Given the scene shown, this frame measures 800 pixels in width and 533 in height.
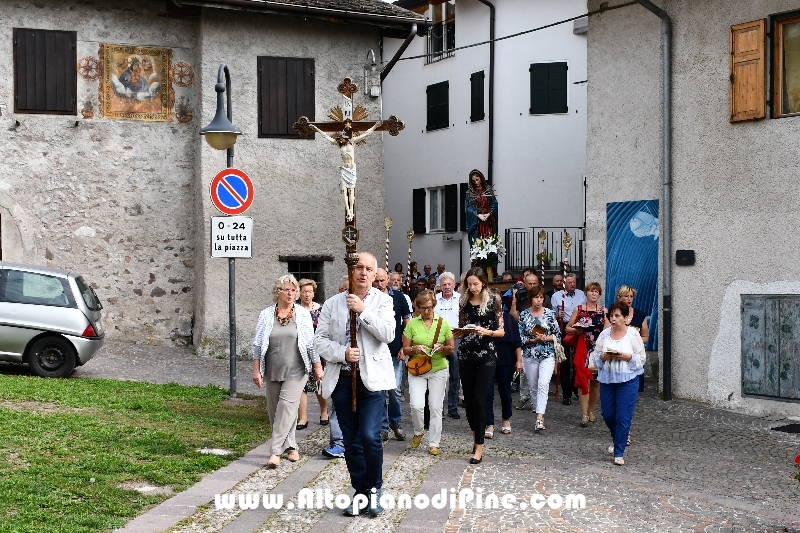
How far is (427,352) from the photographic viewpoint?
11438 millimetres

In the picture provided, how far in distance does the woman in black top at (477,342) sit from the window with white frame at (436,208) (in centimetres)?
1826

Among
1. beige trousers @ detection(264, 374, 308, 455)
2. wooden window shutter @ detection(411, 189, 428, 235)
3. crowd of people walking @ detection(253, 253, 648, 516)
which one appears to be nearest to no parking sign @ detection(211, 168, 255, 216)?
crowd of people walking @ detection(253, 253, 648, 516)

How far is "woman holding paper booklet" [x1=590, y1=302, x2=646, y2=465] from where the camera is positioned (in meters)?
11.0

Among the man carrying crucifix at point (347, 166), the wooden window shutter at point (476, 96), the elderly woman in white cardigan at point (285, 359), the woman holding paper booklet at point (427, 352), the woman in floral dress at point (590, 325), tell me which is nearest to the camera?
the man carrying crucifix at point (347, 166)

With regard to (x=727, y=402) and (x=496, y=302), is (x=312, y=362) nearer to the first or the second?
(x=496, y=302)

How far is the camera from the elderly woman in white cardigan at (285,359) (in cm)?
1046

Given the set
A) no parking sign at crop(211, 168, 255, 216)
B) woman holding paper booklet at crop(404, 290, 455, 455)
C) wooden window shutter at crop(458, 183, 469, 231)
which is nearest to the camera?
woman holding paper booklet at crop(404, 290, 455, 455)

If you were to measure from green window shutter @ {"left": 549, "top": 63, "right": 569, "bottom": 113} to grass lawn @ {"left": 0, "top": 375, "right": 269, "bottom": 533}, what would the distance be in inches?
607

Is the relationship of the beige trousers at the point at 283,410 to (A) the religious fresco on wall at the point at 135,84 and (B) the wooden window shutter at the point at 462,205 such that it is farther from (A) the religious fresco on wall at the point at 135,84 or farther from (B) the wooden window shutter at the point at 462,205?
(B) the wooden window shutter at the point at 462,205

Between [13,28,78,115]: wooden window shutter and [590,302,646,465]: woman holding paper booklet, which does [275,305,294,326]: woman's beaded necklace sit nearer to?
[590,302,646,465]: woman holding paper booklet

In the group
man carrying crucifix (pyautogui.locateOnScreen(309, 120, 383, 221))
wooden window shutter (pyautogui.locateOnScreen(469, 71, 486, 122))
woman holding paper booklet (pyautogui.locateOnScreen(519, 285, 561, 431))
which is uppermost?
wooden window shutter (pyautogui.locateOnScreen(469, 71, 486, 122))

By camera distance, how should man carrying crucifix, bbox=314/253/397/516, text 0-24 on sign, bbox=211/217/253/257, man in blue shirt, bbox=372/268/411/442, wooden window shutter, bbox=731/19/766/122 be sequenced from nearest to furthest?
man carrying crucifix, bbox=314/253/397/516 → man in blue shirt, bbox=372/268/411/442 → text 0-24 on sign, bbox=211/217/253/257 → wooden window shutter, bbox=731/19/766/122

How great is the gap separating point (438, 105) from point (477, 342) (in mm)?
19933

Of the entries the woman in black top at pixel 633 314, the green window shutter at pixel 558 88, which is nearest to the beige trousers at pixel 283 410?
the woman in black top at pixel 633 314
